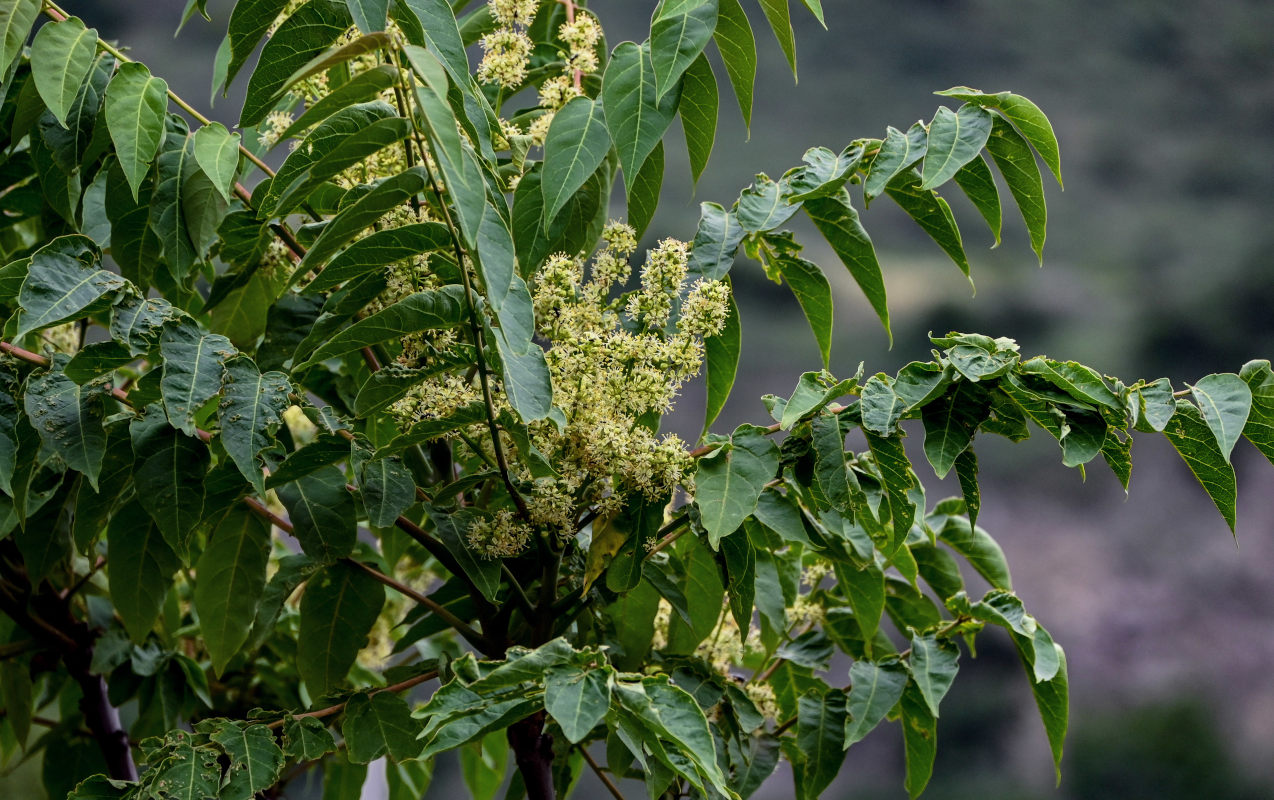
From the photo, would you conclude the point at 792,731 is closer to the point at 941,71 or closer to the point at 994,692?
the point at 994,692

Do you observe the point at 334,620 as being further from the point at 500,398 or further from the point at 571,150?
the point at 571,150

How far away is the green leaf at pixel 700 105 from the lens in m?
0.70

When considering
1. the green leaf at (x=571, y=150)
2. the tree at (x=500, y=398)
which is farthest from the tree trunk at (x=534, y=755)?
the green leaf at (x=571, y=150)

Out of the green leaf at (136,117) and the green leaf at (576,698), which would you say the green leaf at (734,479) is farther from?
the green leaf at (136,117)

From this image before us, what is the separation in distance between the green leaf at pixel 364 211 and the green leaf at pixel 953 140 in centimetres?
30

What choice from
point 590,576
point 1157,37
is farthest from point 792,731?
point 1157,37

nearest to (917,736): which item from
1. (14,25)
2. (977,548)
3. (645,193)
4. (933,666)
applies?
(933,666)

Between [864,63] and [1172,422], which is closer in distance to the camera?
[1172,422]

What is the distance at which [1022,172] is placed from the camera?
72cm

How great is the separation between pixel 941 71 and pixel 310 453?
374 cm

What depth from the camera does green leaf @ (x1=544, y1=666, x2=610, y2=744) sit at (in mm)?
468

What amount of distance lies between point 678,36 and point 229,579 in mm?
460

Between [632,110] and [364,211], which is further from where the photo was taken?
[632,110]

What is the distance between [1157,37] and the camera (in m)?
4.19
